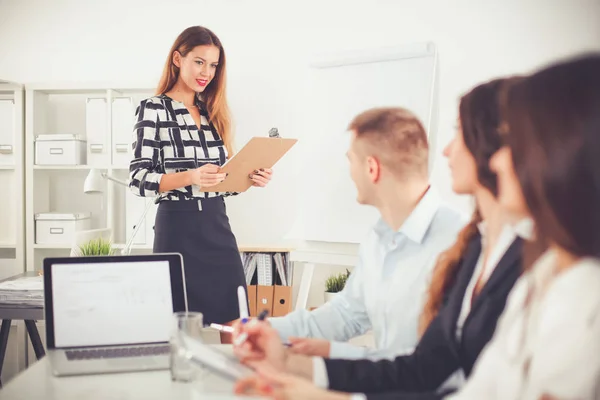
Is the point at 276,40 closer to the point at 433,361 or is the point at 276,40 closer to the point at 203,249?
the point at 203,249

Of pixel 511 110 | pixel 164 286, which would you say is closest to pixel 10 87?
pixel 164 286

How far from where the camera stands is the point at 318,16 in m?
3.39

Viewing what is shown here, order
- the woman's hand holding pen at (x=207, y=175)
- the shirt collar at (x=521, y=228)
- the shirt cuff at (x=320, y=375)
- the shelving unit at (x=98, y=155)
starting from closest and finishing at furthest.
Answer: the shirt collar at (x=521, y=228) < the shirt cuff at (x=320, y=375) < the woman's hand holding pen at (x=207, y=175) < the shelving unit at (x=98, y=155)

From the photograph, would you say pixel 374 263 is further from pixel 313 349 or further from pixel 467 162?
pixel 467 162

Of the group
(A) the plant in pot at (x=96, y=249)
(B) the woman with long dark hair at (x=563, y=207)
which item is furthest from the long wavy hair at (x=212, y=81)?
(B) the woman with long dark hair at (x=563, y=207)

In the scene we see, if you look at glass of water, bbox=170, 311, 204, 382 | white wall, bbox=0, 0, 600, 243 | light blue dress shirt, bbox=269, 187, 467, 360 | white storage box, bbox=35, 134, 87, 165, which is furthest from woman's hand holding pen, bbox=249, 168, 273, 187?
white storage box, bbox=35, 134, 87, 165

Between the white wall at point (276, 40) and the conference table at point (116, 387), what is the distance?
2225 mm

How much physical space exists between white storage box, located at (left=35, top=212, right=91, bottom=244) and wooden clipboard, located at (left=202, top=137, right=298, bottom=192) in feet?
4.38

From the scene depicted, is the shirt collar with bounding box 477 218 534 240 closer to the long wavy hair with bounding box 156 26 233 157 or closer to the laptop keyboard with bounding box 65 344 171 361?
the laptop keyboard with bounding box 65 344 171 361

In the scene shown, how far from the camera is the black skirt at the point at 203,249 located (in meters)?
2.17

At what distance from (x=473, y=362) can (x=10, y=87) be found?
9.46 feet

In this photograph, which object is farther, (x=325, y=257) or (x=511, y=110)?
(x=325, y=257)

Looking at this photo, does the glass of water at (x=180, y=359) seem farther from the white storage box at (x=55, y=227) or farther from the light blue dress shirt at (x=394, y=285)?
the white storage box at (x=55, y=227)

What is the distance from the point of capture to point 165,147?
2176 mm
